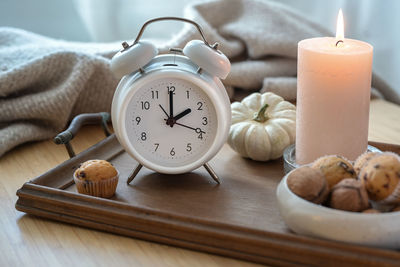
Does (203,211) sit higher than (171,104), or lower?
lower

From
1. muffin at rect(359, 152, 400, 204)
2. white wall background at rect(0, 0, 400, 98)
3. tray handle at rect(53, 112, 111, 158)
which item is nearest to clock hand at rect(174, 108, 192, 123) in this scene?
tray handle at rect(53, 112, 111, 158)

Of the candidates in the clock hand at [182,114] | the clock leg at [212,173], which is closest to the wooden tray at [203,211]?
the clock leg at [212,173]

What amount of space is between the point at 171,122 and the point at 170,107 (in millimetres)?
24

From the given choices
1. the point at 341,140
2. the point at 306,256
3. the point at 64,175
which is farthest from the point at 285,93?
the point at 306,256

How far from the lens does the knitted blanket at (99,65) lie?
3.95 ft

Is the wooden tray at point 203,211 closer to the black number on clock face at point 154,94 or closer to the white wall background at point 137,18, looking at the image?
the black number on clock face at point 154,94

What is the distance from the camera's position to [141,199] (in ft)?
3.00

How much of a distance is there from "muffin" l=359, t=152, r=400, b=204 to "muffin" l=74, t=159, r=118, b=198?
1.24 feet

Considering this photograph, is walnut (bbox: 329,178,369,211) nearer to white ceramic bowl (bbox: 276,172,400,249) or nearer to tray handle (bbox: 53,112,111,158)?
white ceramic bowl (bbox: 276,172,400,249)

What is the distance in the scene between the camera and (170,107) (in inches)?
36.9

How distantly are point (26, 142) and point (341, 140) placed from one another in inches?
26.5

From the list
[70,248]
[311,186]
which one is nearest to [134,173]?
[70,248]

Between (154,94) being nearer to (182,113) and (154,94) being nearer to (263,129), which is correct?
(182,113)

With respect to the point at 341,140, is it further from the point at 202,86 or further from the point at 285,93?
the point at 285,93
